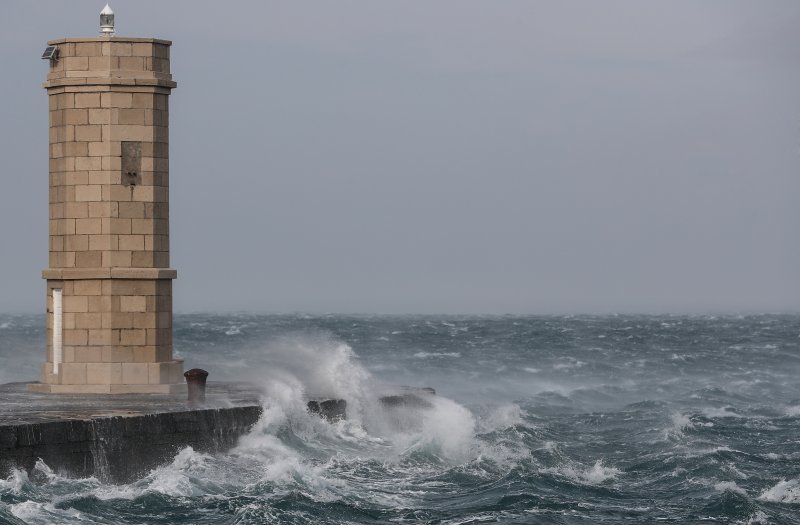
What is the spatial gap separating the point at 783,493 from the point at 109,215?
10484 millimetres

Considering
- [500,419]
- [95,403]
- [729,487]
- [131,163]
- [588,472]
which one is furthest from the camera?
[500,419]

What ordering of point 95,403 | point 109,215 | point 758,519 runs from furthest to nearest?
point 109,215
point 95,403
point 758,519

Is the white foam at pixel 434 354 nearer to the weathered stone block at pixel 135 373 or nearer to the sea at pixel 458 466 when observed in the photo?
the sea at pixel 458 466

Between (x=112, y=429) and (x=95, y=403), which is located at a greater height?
(x=95, y=403)

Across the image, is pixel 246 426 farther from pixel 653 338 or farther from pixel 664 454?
pixel 653 338

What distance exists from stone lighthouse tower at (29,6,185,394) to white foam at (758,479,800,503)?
898 centimetres

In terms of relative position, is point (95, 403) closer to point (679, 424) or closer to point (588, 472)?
point (588, 472)

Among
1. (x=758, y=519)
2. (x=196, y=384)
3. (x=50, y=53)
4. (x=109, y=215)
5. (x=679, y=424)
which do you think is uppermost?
(x=50, y=53)

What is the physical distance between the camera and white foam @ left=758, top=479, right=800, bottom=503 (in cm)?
1955

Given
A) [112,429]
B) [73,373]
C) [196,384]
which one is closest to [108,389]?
[73,373]

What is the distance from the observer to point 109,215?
77.7 ft

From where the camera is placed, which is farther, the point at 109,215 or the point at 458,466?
the point at 109,215

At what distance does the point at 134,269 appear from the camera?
23.8 metres

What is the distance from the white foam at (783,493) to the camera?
19547 millimetres
